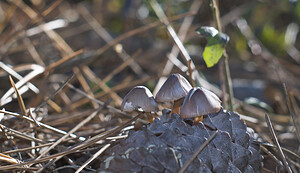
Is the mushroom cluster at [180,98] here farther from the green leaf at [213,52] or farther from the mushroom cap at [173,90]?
the green leaf at [213,52]

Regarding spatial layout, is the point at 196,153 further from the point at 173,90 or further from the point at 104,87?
the point at 104,87

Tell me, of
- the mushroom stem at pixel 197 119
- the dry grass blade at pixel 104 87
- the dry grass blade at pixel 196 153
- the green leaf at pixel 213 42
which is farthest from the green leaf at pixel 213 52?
the dry grass blade at pixel 104 87

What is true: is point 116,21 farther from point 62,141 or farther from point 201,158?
point 201,158

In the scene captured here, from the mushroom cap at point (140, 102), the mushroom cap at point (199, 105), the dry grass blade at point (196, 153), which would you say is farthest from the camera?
the mushroom cap at point (140, 102)

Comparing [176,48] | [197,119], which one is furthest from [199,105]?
[176,48]

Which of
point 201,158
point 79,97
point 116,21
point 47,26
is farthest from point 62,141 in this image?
point 116,21
